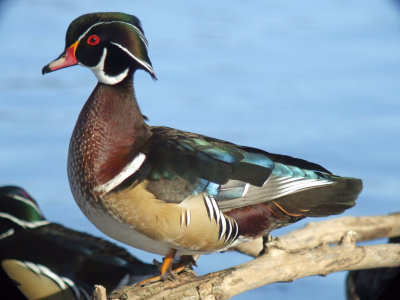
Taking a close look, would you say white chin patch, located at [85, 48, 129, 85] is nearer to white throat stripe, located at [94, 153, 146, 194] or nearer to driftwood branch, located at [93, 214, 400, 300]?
white throat stripe, located at [94, 153, 146, 194]

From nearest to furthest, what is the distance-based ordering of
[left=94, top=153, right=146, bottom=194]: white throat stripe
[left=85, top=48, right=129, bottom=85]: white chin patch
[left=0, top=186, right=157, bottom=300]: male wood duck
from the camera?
1. [left=94, top=153, right=146, bottom=194]: white throat stripe
2. [left=85, top=48, right=129, bottom=85]: white chin patch
3. [left=0, top=186, right=157, bottom=300]: male wood duck

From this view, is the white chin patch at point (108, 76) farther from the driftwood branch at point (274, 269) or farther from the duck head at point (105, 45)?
the driftwood branch at point (274, 269)

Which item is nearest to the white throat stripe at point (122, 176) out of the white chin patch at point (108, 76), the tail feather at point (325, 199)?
the white chin patch at point (108, 76)

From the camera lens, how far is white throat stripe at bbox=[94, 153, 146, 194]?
177 cm

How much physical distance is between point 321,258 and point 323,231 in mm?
564

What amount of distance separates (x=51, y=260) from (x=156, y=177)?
0.89 meters

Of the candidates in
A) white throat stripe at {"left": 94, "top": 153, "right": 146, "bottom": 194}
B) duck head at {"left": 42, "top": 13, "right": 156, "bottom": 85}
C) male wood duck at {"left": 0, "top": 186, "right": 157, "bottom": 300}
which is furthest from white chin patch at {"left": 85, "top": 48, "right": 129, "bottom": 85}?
male wood duck at {"left": 0, "top": 186, "right": 157, "bottom": 300}

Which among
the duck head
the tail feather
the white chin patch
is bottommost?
the tail feather

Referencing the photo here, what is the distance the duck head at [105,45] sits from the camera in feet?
5.98

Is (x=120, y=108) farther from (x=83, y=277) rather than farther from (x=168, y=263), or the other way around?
(x=83, y=277)

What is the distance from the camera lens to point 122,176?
1782 millimetres

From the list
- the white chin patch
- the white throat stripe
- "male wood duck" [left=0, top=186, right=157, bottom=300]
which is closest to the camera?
the white throat stripe

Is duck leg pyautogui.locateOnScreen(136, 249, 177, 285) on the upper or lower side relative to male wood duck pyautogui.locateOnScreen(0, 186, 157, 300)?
upper

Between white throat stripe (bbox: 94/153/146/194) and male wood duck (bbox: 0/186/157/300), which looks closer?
white throat stripe (bbox: 94/153/146/194)
